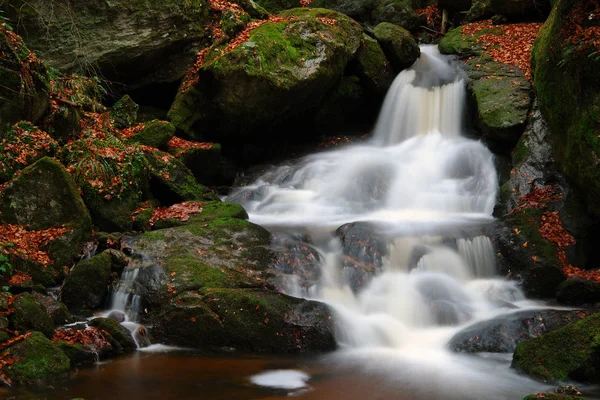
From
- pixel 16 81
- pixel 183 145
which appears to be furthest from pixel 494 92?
pixel 16 81

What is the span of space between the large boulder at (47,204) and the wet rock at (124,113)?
4.06 meters

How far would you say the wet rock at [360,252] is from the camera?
779 cm

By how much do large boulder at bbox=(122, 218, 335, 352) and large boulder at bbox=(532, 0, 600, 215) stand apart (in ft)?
15.8

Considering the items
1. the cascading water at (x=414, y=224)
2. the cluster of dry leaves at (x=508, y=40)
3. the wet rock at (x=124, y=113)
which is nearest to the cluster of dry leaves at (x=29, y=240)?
the cascading water at (x=414, y=224)

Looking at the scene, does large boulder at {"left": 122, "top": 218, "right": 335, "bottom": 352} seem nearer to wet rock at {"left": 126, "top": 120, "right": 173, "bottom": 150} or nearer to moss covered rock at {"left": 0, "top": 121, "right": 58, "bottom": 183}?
moss covered rock at {"left": 0, "top": 121, "right": 58, "bottom": 183}

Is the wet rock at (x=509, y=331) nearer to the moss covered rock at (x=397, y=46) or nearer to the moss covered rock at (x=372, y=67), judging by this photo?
the moss covered rock at (x=372, y=67)

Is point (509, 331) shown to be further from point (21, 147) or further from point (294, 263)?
point (21, 147)

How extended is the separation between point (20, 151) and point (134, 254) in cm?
271

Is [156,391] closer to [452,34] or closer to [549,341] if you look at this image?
[549,341]

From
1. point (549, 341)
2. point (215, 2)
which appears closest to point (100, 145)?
point (215, 2)

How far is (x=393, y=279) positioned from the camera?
7738 mm

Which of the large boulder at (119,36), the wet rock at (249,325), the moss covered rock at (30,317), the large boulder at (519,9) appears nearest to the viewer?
the moss covered rock at (30,317)

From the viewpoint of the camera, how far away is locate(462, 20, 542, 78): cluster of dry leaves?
13.5 metres

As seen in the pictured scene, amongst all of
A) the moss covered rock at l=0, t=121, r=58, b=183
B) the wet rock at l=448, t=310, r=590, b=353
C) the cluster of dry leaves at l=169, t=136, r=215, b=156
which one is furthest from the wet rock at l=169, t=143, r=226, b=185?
the wet rock at l=448, t=310, r=590, b=353
